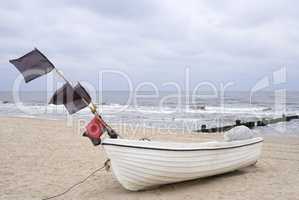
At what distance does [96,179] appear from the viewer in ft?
24.2

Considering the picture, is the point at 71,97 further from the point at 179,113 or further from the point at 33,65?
the point at 179,113

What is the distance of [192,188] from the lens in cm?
650

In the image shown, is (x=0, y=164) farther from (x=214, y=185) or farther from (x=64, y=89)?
(x=214, y=185)

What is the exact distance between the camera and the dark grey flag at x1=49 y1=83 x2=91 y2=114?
617cm

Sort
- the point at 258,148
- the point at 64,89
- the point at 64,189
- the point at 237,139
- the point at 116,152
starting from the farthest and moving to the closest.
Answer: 1. the point at 258,148
2. the point at 237,139
3. the point at 64,189
4. the point at 64,89
5. the point at 116,152

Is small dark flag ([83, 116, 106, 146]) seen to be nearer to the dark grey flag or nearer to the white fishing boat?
the white fishing boat

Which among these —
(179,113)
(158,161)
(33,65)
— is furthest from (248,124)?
(33,65)

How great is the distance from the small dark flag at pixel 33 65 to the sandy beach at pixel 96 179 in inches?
83.3

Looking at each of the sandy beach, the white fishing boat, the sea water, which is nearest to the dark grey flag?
the white fishing boat

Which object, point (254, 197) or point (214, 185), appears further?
point (214, 185)

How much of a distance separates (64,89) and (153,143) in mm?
1812

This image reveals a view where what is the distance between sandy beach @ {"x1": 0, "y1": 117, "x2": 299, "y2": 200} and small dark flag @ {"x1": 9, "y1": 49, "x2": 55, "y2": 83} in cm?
211

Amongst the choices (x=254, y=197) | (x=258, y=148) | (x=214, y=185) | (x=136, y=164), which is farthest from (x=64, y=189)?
(x=258, y=148)

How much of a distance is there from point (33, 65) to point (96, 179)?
107 inches
